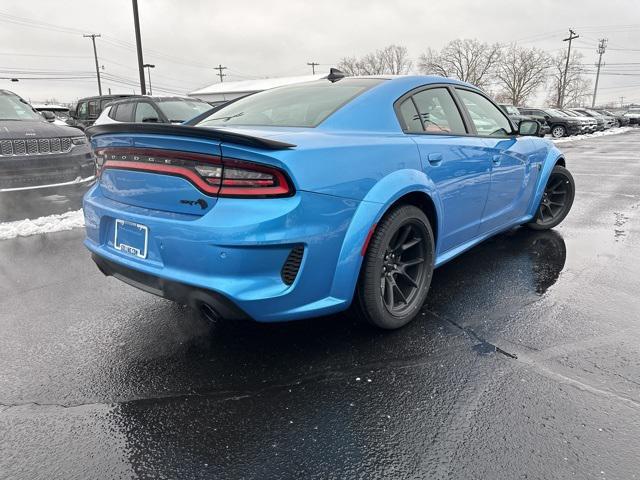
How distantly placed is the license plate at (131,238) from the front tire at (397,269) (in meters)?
1.18

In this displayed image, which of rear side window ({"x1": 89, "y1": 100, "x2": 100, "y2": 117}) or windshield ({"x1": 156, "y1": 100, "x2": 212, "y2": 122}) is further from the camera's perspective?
rear side window ({"x1": 89, "y1": 100, "x2": 100, "y2": 117})

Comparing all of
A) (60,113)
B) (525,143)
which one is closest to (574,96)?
(60,113)

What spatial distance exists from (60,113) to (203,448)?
2595 cm

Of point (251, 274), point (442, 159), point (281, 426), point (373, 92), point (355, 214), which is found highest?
point (373, 92)

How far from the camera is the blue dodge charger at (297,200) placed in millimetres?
2160

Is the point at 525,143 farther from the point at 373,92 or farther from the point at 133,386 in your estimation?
the point at 133,386

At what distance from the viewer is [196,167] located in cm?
223

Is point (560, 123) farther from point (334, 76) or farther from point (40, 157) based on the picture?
point (40, 157)

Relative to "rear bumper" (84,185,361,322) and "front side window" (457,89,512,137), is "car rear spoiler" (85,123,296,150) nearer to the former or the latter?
"rear bumper" (84,185,361,322)

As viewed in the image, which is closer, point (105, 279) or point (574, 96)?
point (105, 279)

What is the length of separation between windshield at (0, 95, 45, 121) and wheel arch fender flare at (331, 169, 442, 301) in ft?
22.2

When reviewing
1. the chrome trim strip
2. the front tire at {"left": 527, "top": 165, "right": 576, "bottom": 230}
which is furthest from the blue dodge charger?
the chrome trim strip

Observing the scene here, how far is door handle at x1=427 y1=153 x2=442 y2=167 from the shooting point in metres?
2.97

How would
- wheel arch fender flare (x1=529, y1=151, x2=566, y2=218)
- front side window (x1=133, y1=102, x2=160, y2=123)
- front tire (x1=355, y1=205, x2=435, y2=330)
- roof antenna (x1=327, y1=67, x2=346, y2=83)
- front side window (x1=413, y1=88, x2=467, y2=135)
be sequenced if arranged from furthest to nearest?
front side window (x1=133, y1=102, x2=160, y2=123)
wheel arch fender flare (x1=529, y1=151, x2=566, y2=218)
roof antenna (x1=327, y1=67, x2=346, y2=83)
front side window (x1=413, y1=88, x2=467, y2=135)
front tire (x1=355, y1=205, x2=435, y2=330)
